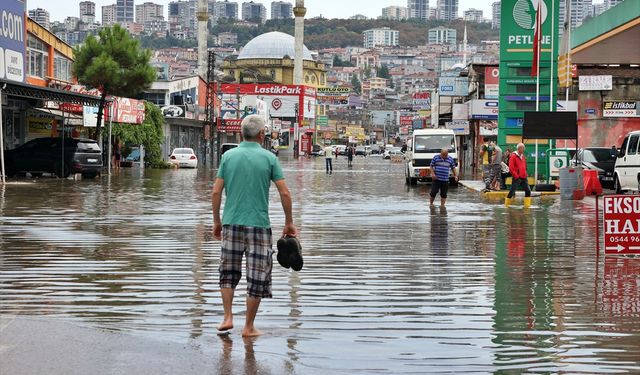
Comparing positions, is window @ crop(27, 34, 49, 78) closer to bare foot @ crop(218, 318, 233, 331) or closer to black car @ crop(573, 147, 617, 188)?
black car @ crop(573, 147, 617, 188)

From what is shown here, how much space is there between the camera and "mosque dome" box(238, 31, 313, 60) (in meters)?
194

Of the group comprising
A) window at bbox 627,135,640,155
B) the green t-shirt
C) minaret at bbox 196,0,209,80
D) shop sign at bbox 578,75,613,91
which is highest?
minaret at bbox 196,0,209,80

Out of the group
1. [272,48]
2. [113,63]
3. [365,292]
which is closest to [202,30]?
[272,48]

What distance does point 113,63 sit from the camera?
5412 centimetres

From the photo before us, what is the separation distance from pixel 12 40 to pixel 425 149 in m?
16.3

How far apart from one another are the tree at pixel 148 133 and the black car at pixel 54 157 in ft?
54.2

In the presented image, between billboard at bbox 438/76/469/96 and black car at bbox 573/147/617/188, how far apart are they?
143 ft

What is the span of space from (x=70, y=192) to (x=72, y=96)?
→ 520 inches

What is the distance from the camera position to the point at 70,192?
32.0 meters

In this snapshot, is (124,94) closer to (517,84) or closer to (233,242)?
(517,84)

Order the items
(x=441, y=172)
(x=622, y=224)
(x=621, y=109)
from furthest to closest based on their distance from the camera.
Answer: (x=621, y=109)
(x=441, y=172)
(x=622, y=224)

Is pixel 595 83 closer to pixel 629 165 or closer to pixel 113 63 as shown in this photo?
pixel 113 63

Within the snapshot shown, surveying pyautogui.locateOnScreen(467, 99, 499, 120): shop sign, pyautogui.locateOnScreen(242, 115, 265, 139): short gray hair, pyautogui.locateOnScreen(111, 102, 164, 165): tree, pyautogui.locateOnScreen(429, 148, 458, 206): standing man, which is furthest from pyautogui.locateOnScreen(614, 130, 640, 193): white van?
pyautogui.locateOnScreen(111, 102, 164, 165): tree

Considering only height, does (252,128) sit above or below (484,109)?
below
